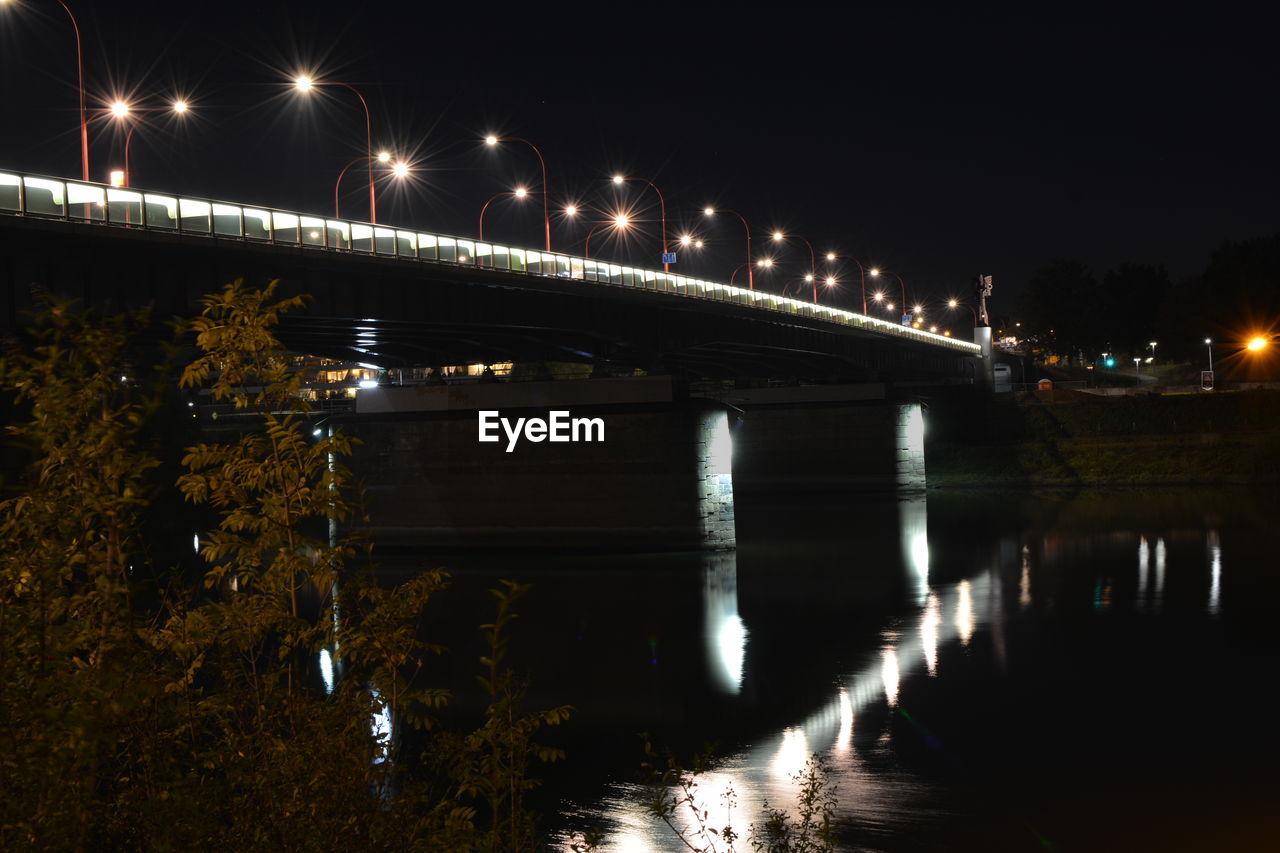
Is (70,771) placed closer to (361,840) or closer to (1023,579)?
(361,840)

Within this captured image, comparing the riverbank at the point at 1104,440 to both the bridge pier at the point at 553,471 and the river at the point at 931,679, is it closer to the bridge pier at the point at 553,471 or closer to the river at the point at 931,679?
the river at the point at 931,679

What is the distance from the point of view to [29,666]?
20.2 ft

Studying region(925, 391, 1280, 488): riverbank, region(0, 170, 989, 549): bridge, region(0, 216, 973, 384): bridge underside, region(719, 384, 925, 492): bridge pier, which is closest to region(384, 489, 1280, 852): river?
region(0, 170, 989, 549): bridge

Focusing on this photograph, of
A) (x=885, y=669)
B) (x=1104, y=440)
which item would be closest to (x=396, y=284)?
(x=885, y=669)

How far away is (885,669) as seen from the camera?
79.7 ft

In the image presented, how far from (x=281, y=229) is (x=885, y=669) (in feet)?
68.0

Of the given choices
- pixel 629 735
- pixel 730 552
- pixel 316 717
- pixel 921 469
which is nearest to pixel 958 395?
pixel 921 469

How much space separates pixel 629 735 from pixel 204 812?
527 inches

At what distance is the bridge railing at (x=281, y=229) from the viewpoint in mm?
27062

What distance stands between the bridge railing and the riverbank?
32164 millimetres

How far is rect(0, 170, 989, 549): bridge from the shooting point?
92.9 feet

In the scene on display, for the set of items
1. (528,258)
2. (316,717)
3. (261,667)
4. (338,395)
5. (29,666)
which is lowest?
(261,667)

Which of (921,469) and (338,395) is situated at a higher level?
(338,395)

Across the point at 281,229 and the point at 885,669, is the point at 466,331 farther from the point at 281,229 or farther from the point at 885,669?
the point at 885,669
